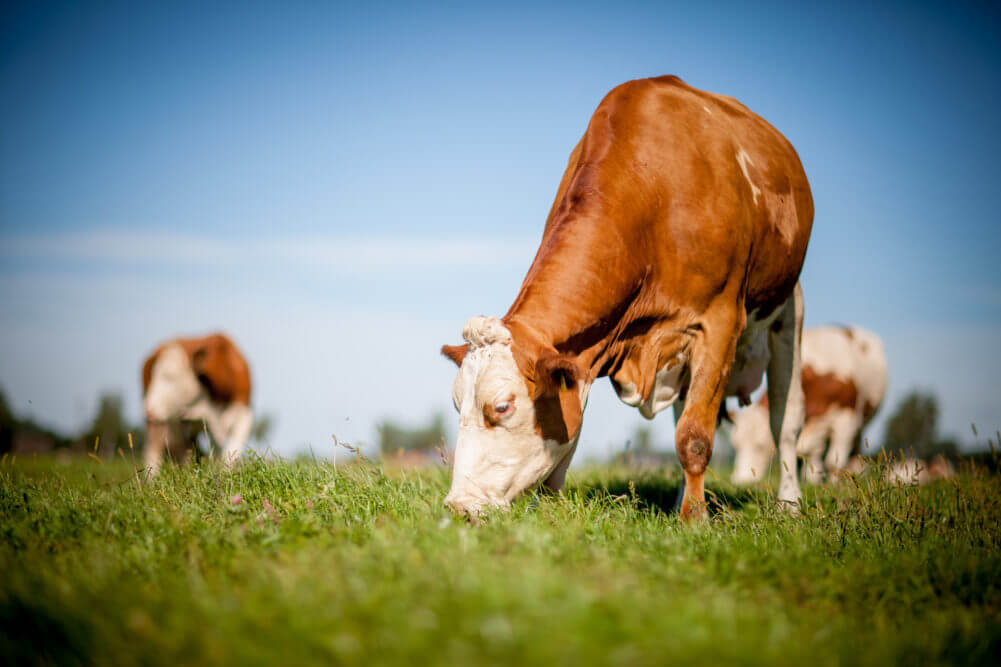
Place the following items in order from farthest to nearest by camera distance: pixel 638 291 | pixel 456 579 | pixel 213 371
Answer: pixel 213 371
pixel 638 291
pixel 456 579

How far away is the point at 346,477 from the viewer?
15.3 feet

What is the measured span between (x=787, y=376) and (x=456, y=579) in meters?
5.47

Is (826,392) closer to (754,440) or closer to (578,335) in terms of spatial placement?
(754,440)

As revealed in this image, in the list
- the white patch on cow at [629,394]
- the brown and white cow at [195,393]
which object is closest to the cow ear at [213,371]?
the brown and white cow at [195,393]

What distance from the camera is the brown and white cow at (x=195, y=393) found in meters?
12.2

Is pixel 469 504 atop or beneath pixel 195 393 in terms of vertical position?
atop

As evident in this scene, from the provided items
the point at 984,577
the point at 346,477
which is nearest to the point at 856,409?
the point at 984,577

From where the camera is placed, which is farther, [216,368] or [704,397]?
[216,368]

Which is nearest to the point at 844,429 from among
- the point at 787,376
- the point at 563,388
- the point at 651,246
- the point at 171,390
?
the point at 787,376

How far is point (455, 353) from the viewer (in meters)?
4.58

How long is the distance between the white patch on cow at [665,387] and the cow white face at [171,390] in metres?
9.65

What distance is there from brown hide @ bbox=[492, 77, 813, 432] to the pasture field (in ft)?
3.66

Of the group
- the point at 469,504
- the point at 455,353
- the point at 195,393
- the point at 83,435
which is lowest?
the point at 83,435

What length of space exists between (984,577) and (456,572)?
2.60 m
